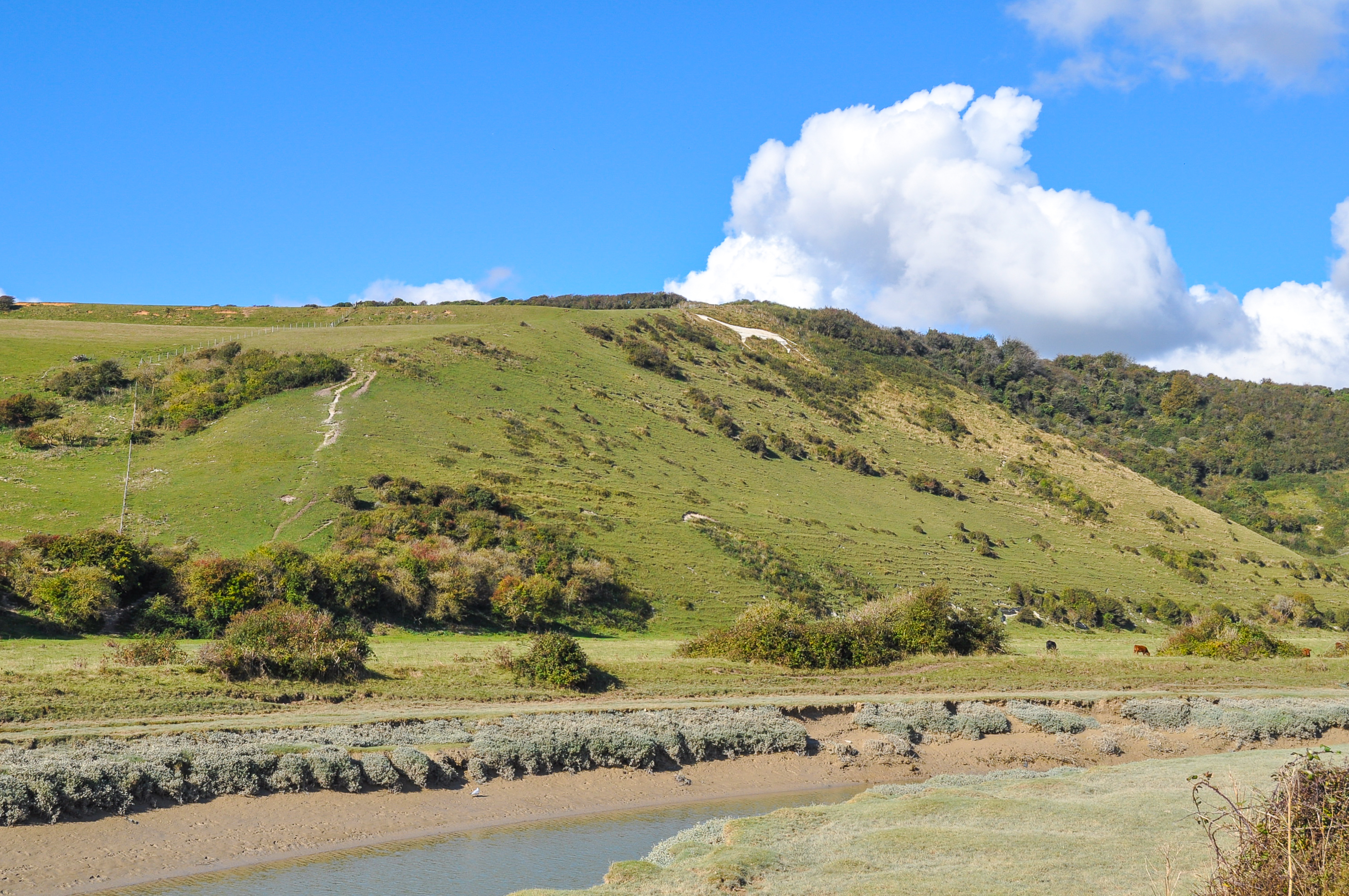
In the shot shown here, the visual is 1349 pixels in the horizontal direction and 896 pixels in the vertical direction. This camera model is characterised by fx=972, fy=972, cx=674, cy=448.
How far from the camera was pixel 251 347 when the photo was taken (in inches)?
2766

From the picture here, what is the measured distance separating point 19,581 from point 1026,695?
31790mm

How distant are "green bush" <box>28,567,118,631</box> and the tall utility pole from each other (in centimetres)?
937

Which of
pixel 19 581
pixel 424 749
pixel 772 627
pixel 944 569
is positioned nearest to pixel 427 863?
pixel 424 749

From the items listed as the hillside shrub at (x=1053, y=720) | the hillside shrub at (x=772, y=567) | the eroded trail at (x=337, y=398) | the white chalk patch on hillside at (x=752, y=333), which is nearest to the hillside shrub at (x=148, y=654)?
the hillside shrub at (x=1053, y=720)

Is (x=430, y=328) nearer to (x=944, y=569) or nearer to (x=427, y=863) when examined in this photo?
(x=944, y=569)

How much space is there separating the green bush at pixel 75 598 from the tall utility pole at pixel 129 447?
9.37 m

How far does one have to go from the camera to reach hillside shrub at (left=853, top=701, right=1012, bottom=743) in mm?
26000

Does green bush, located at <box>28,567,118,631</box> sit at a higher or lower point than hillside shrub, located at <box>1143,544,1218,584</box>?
lower

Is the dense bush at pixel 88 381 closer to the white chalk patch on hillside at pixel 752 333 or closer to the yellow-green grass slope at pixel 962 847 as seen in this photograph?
the yellow-green grass slope at pixel 962 847

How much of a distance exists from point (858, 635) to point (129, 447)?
131 feet

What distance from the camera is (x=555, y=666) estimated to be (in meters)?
28.2

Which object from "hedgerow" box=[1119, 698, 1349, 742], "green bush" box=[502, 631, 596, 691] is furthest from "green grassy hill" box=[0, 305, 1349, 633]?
"hedgerow" box=[1119, 698, 1349, 742]

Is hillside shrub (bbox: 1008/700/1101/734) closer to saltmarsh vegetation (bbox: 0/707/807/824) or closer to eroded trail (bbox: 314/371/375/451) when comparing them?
saltmarsh vegetation (bbox: 0/707/807/824)

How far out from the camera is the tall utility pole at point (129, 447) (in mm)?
42906
